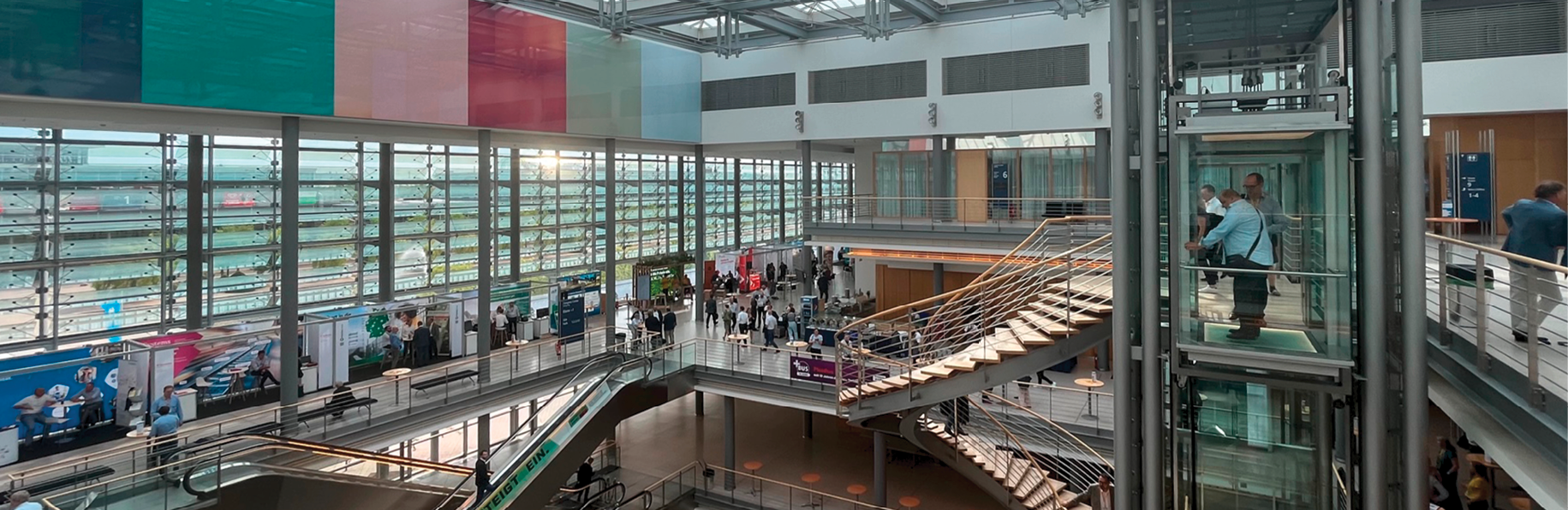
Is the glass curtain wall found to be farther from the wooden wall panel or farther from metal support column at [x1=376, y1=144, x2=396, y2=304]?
the wooden wall panel

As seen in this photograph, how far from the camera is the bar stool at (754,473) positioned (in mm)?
15748

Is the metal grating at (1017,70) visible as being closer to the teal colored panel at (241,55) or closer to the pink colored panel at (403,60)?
the pink colored panel at (403,60)

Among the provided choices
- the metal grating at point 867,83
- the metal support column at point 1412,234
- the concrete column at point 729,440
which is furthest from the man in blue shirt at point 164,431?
the metal grating at point 867,83

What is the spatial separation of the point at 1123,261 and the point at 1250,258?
835 mm

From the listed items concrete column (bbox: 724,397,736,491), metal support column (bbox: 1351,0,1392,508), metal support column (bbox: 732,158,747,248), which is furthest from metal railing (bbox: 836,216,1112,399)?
metal support column (bbox: 732,158,747,248)

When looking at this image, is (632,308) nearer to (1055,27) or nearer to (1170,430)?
(1055,27)

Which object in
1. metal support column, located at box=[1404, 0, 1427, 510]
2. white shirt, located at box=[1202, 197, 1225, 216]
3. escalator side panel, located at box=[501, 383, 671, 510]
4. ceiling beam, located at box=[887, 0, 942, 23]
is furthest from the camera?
ceiling beam, located at box=[887, 0, 942, 23]

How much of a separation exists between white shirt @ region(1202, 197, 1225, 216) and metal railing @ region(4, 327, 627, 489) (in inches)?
503

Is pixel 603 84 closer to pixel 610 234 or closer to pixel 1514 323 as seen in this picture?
pixel 610 234

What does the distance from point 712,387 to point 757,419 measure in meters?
4.75

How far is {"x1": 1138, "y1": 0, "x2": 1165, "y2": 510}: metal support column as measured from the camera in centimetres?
532

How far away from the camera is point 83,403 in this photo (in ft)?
43.2

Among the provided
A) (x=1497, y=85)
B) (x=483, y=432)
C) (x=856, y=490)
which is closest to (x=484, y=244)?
(x=483, y=432)

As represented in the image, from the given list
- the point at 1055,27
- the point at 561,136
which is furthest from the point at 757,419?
the point at 1055,27
